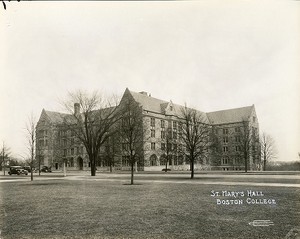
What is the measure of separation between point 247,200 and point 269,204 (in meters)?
0.91

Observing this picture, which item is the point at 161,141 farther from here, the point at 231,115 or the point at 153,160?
the point at 231,115

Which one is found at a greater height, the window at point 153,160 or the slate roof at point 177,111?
the slate roof at point 177,111

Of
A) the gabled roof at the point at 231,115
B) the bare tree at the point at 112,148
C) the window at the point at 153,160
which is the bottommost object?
the window at the point at 153,160

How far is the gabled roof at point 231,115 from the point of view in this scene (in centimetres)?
6538

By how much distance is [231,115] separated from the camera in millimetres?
67312

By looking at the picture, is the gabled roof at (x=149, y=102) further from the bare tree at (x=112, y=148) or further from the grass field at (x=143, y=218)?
the grass field at (x=143, y=218)

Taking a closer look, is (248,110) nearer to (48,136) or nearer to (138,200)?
(48,136)

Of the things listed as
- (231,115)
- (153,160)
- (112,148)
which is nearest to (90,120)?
(112,148)

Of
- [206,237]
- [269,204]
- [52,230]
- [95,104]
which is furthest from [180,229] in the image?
[95,104]

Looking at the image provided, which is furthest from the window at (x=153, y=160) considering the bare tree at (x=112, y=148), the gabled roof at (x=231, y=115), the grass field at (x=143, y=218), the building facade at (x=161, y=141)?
the grass field at (x=143, y=218)

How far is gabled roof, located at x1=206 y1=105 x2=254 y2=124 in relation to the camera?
65.4m

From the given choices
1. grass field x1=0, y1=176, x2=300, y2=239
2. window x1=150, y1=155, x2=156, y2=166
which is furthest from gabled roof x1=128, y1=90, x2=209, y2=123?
grass field x1=0, y1=176, x2=300, y2=239

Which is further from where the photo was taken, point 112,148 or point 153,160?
point 153,160

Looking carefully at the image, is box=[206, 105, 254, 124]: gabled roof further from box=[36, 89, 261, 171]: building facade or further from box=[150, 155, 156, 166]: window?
box=[150, 155, 156, 166]: window
